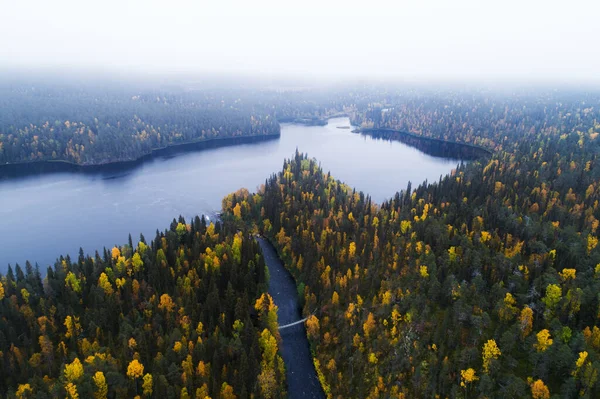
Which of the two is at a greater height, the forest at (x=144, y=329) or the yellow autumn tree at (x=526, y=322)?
the yellow autumn tree at (x=526, y=322)

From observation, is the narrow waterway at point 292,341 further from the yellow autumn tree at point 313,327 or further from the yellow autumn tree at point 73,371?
the yellow autumn tree at point 73,371

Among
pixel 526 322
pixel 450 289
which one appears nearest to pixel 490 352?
pixel 526 322

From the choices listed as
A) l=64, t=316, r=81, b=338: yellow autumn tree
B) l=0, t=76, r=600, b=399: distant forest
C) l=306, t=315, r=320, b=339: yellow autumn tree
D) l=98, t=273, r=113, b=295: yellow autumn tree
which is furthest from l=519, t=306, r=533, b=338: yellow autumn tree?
l=64, t=316, r=81, b=338: yellow autumn tree

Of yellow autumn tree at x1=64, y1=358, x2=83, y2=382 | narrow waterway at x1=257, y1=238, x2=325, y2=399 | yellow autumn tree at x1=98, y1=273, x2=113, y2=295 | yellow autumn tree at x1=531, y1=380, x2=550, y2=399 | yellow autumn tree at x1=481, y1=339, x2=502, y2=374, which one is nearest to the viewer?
yellow autumn tree at x1=531, y1=380, x2=550, y2=399

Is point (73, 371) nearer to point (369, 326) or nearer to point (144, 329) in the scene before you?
point (144, 329)

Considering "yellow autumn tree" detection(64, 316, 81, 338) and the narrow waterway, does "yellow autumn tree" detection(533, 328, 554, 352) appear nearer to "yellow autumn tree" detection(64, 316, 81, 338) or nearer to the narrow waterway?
the narrow waterway

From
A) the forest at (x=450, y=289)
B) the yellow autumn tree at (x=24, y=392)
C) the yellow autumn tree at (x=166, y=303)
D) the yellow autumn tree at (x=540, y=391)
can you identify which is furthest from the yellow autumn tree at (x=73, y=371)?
the yellow autumn tree at (x=540, y=391)
